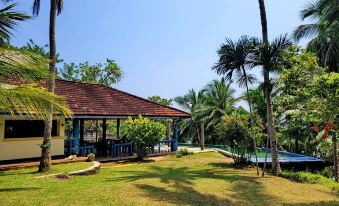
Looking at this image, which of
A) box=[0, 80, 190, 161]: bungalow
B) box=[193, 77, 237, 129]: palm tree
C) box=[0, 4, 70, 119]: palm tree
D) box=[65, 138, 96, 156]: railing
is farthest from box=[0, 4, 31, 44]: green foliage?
box=[193, 77, 237, 129]: palm tree

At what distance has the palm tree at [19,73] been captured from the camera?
255 inches

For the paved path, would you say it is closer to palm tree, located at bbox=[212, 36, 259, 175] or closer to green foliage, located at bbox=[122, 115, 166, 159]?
green foliage, located at bbox=[122, 115, 166, 159]

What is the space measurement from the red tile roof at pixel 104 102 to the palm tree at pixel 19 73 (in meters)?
10.1

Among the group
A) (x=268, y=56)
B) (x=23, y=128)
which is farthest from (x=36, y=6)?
(x=268, y=56)

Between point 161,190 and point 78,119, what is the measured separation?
9.08 m

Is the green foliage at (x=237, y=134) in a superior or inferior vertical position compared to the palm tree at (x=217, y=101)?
inferior

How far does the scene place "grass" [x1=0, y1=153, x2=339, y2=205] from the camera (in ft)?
29.2

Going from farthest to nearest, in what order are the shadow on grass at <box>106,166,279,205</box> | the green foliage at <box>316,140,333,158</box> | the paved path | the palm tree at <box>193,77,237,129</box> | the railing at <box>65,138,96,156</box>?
1. the palm tree at <box>193,77,237,129</box>
2. the railing at <box>65,138,96,156</box>
3. the paved path
4. the green foliage at <box>316,140,333,158</box>
5. the shadow on grass at <box>106,166,279,205</box>

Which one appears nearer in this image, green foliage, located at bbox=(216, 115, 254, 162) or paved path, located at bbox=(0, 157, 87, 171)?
paved path, located at bbox=(0, 157, 87, 171)

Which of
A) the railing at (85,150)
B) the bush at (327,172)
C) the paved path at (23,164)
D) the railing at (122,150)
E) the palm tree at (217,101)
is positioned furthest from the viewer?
the palm tree at (217,101)

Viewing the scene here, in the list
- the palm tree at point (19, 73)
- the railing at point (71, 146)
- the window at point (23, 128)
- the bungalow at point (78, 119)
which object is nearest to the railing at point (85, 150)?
the bungalow at point (78, 119)

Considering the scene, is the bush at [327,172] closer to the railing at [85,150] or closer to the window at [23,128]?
the railing at [85,150]

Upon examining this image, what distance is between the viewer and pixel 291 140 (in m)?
29.7

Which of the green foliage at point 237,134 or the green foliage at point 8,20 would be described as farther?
the green foliage at point 237,134
